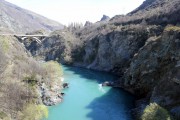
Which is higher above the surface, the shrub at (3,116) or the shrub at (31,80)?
the shrub at (31,80)

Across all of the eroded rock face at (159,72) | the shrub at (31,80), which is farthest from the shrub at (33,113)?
the eroded rock face at (159,72)

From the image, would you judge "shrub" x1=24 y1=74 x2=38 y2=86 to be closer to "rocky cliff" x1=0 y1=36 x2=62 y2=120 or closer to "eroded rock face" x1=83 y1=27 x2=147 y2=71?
"rocky cliff" x1=0 y1=36 x2=62 y2=120

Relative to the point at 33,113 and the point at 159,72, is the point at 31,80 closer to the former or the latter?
the point at 33,113

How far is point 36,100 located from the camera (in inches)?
2260

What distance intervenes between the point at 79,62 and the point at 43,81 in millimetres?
66595

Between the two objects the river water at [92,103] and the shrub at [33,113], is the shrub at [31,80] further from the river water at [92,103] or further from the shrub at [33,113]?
the shrub at [33,113]

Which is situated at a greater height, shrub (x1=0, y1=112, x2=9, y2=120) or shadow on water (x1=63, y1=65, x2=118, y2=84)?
shrub (x1=0, y1=112, x2=9, y2=120)

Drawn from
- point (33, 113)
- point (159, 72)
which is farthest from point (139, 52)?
point (33, 113)

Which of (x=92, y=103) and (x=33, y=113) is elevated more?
(x=33, y=113)

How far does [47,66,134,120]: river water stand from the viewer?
55.2m

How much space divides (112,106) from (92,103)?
15.8ft

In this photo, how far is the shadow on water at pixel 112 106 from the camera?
5494 centimetres

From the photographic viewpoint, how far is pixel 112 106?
202 ft

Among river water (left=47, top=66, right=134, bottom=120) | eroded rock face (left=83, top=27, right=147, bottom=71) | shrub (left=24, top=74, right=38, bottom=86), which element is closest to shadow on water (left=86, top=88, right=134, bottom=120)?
river water (left=47, top=66, right=134, bottom=120)
